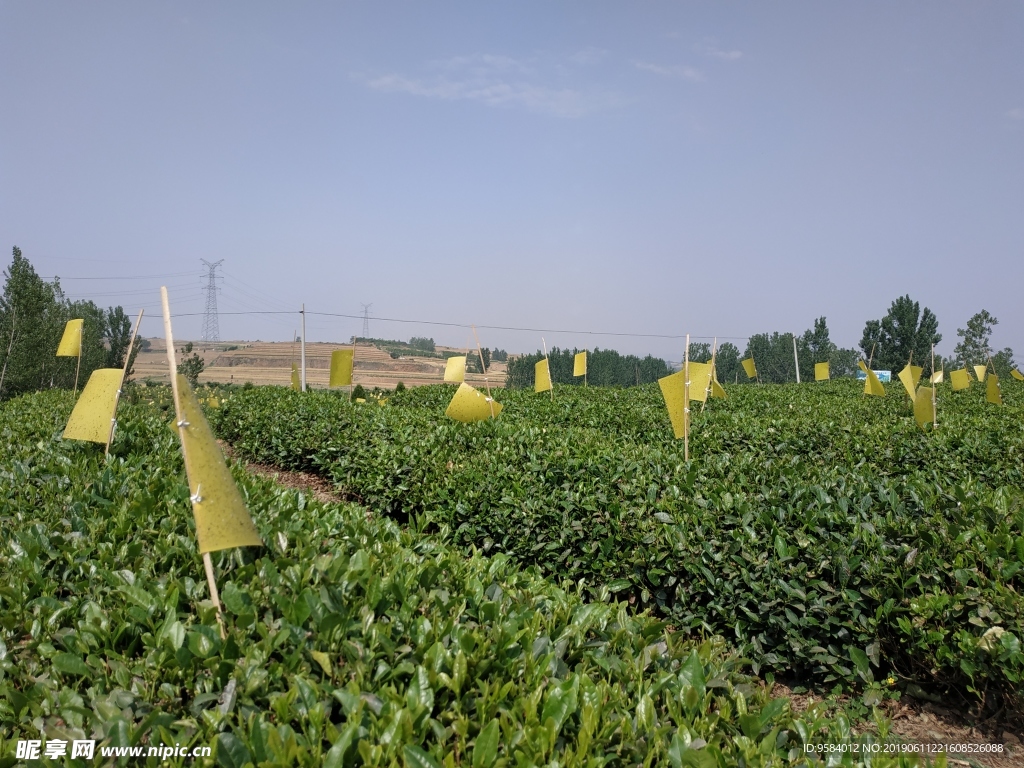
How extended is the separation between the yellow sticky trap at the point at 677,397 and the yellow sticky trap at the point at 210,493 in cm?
407

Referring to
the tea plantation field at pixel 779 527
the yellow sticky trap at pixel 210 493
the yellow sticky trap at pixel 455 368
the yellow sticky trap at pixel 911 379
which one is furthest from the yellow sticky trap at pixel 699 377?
the yellow sticky trap at pixel 210 493

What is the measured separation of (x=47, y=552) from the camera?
8.15ft

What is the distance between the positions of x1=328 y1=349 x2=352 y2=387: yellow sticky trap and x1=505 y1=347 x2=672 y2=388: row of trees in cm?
2619

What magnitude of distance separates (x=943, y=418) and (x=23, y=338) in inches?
986

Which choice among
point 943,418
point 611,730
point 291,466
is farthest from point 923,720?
point 291,466

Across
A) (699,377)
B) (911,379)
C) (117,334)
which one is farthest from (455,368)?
(117,334)

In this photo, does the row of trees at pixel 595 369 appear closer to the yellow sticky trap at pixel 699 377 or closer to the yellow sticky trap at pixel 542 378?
the yellow sticky trap at pixel 542 378

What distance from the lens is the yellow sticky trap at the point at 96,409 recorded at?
4.07 metres

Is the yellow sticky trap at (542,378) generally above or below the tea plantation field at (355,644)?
above

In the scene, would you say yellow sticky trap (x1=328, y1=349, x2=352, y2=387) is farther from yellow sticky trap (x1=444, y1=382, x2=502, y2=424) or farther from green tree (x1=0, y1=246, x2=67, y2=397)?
green tree (x1=0, y1=246, x2=67, y2=397)

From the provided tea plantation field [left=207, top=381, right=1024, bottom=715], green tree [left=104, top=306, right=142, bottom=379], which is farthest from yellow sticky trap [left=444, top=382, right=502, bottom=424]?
green tree [left=104, top=306, right=142, bottom=379]

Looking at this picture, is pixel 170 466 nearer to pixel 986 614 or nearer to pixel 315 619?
pixel 315 619

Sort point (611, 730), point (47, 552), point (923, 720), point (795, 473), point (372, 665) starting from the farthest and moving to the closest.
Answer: point (795, 473) < point (923, 720) < point (47, 552) < point (372, 665) < point (611, 730)

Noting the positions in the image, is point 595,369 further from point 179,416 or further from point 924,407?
point 179,416
